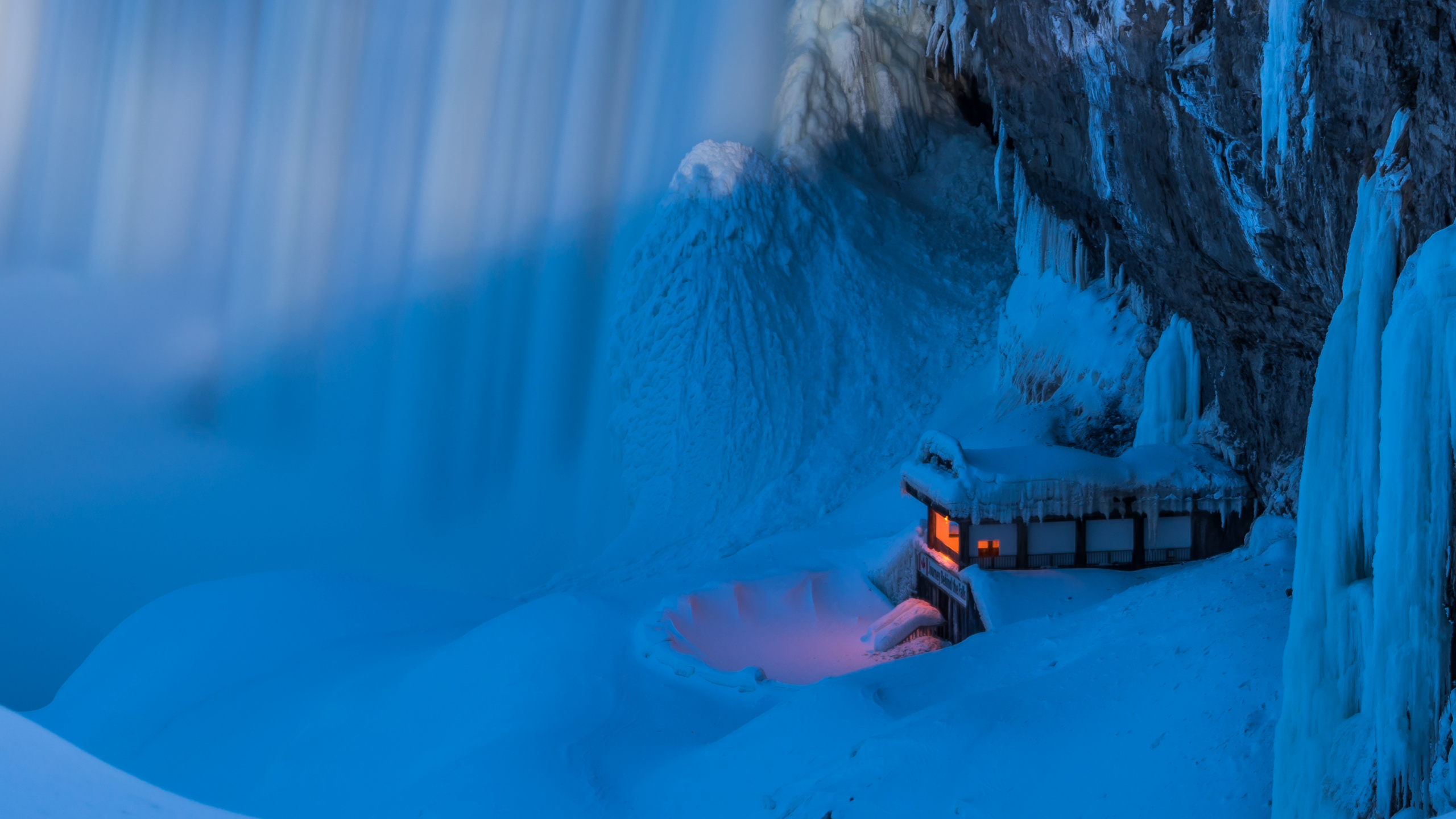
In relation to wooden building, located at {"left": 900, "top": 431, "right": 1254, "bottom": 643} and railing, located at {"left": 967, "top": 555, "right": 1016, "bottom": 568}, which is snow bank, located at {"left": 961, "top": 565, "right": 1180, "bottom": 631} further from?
wooden building, located at {"left": 900, "top": 431, "right": 1254, "bottom": 643}

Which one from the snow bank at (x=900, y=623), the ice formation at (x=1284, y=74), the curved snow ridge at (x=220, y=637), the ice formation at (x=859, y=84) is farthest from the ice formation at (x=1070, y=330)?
the curved snow ridge at (x=220, y=637)

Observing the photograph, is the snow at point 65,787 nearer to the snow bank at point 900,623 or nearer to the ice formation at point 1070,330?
the snow bank at point 900,623

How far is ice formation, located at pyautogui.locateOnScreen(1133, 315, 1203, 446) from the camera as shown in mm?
17172

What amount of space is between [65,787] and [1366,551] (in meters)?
6.67

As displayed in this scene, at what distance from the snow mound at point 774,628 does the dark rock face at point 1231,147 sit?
6.52 meters

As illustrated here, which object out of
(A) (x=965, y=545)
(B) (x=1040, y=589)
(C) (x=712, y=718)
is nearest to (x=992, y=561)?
(A) (x=965, y=545)

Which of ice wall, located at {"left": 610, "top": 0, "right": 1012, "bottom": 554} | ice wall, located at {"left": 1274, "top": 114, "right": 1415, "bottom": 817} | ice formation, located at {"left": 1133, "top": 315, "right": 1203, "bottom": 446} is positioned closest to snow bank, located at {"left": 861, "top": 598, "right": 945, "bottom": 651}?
ice formation, located at {"left": 1133, "top": 315, "right": 1203, "bottom": 446}

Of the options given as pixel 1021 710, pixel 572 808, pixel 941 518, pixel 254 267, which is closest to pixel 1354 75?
pixel 1021 710

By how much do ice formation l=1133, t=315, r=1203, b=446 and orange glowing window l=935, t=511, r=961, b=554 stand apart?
134 inches

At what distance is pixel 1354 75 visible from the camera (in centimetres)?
762

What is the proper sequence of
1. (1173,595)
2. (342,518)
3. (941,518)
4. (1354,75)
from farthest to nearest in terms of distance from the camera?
(342,518) < (941,518) < (1173,595) < (1354,75)

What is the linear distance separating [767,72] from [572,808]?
84.2ft

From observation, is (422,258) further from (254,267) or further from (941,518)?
(941,518)

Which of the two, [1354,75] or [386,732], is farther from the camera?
[386,732]
